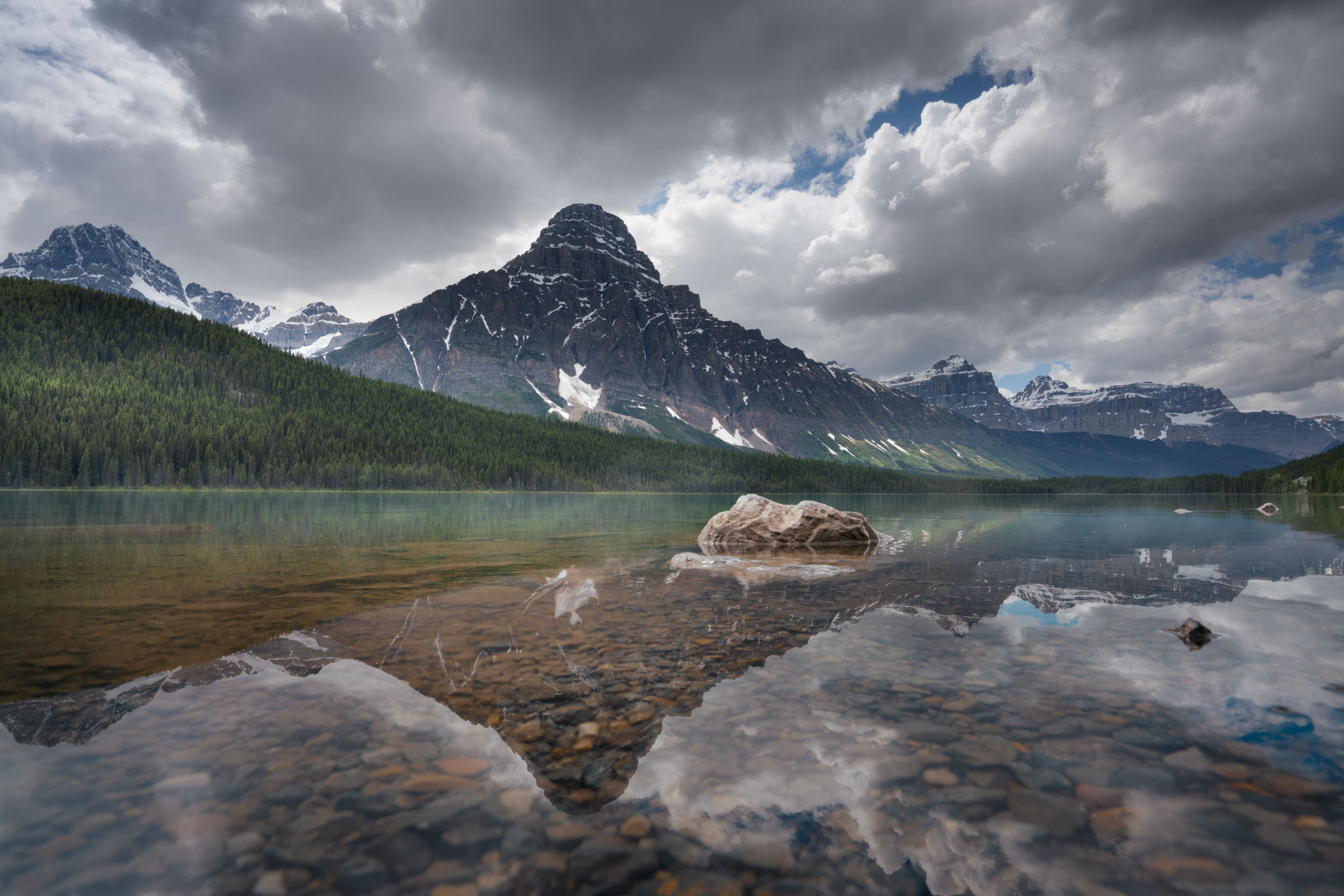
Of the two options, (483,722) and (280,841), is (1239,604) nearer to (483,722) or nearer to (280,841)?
(483,722)

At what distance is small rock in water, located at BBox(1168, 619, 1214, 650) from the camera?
30.9ft

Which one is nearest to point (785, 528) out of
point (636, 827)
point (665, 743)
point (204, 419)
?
point (665, 743)

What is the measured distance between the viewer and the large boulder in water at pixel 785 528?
84.2ft

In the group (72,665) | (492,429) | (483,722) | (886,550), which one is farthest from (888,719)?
(492,429)

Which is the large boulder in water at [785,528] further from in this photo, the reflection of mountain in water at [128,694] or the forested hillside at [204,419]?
the forested hillside at [204,419]

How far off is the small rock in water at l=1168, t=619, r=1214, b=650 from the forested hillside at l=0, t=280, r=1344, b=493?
156m

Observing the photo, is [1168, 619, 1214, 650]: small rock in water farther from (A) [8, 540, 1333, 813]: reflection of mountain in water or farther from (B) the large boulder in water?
(B) the large boulder in water

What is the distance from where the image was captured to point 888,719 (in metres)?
6.29

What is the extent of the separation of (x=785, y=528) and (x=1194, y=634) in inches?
650

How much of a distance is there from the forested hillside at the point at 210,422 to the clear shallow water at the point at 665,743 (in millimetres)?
139953

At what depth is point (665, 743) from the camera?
5.80 metres

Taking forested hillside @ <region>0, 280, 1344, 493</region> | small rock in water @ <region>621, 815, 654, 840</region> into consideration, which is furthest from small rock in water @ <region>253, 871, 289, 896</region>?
forested hillside @ <region>0, 280, 1344, 493</region>

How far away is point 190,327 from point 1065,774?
9341 inches

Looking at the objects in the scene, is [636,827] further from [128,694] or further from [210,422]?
[210,422]
